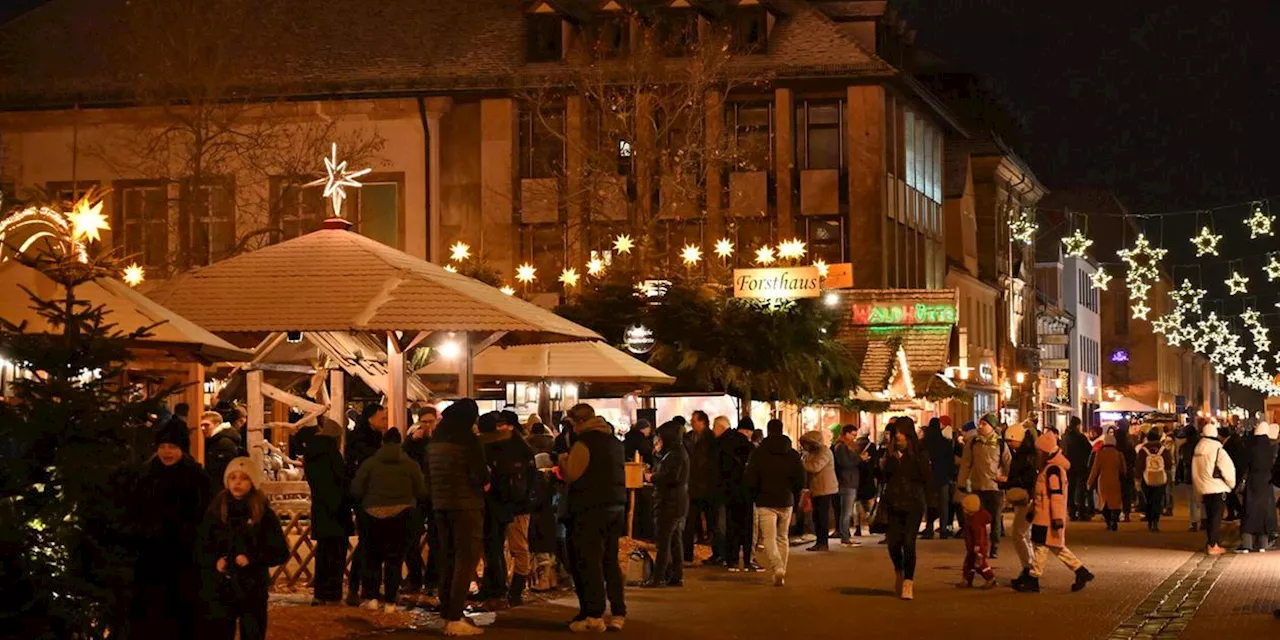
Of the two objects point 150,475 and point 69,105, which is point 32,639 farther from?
point 69,105

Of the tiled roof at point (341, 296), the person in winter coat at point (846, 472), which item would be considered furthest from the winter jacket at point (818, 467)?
the tiled roof at point (341, 296)

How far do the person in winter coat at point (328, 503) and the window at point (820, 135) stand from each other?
3151cm

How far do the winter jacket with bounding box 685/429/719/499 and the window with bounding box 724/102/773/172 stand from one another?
80.5 feet

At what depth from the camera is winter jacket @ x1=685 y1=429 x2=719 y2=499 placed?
24.1 metres

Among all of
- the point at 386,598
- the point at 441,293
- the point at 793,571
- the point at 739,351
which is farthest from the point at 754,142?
the point at 386,598

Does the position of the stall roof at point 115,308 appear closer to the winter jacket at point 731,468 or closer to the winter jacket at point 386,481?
the winter jacket at point 386,481

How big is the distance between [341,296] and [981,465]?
884 cm

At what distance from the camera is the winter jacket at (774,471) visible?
21389 millimetres

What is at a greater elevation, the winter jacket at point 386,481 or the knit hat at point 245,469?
the knit hat at point 245,469

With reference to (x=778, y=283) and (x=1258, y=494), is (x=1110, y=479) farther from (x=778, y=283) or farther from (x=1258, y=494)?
(x=1258, y=494)

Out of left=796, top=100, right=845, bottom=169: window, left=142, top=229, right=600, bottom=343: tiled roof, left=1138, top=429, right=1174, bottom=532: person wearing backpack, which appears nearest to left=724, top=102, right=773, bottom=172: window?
left=796, top=100, right=845, bottom=169: window

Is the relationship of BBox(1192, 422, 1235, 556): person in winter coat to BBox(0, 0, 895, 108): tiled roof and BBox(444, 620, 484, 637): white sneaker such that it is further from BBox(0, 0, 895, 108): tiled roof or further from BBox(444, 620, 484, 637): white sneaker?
BBox(0, 0, 895, 108): tiled roof

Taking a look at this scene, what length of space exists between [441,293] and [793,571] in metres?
5.79

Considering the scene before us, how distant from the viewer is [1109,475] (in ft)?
113
